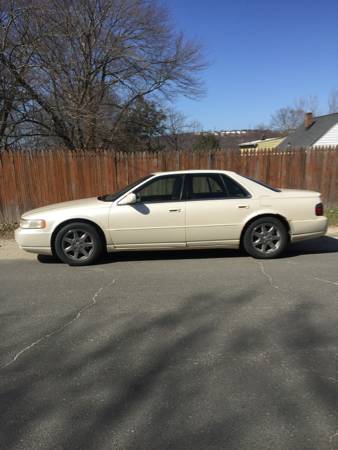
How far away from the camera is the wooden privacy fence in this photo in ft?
31.8

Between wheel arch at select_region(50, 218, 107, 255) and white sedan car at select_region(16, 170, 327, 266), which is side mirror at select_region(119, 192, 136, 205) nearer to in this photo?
white sedan car at select_region(16, 170, 327, 266)

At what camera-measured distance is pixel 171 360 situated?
2990mm

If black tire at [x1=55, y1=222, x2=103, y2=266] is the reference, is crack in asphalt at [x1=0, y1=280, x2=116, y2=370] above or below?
below

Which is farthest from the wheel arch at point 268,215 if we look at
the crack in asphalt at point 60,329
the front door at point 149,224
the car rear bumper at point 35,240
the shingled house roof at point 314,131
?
the shingled house roof at point 314,131

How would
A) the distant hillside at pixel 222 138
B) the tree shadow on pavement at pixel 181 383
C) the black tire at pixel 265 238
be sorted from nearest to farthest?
the tree shadow on pavement at pixel 181 383, the black tire at pixel 265 238, the distant hillside at pixel 222 138

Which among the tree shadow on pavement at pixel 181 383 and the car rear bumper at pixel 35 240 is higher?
the car rear bumper at pixel 35 240

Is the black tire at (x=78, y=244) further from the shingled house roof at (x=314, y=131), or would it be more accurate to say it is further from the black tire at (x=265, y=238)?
the shingled house roof at (x=314, y=131)

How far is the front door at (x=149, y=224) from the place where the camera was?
5750 millimetres

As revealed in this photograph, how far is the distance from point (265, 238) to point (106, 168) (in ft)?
18.0

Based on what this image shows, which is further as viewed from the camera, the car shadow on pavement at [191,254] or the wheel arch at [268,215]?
the car shadow on pavement at [191,254]

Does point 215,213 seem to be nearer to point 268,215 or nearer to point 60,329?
point 268,215

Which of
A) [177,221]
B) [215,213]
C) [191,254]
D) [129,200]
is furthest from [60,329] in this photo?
[191,254]

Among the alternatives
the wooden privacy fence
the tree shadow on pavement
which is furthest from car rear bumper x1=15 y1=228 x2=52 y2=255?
the wooden privacy fence

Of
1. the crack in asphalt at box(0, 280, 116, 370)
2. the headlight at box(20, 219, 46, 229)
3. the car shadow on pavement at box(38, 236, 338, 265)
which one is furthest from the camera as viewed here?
the car shadow on pavement at box(38, 236, 338, 265)
